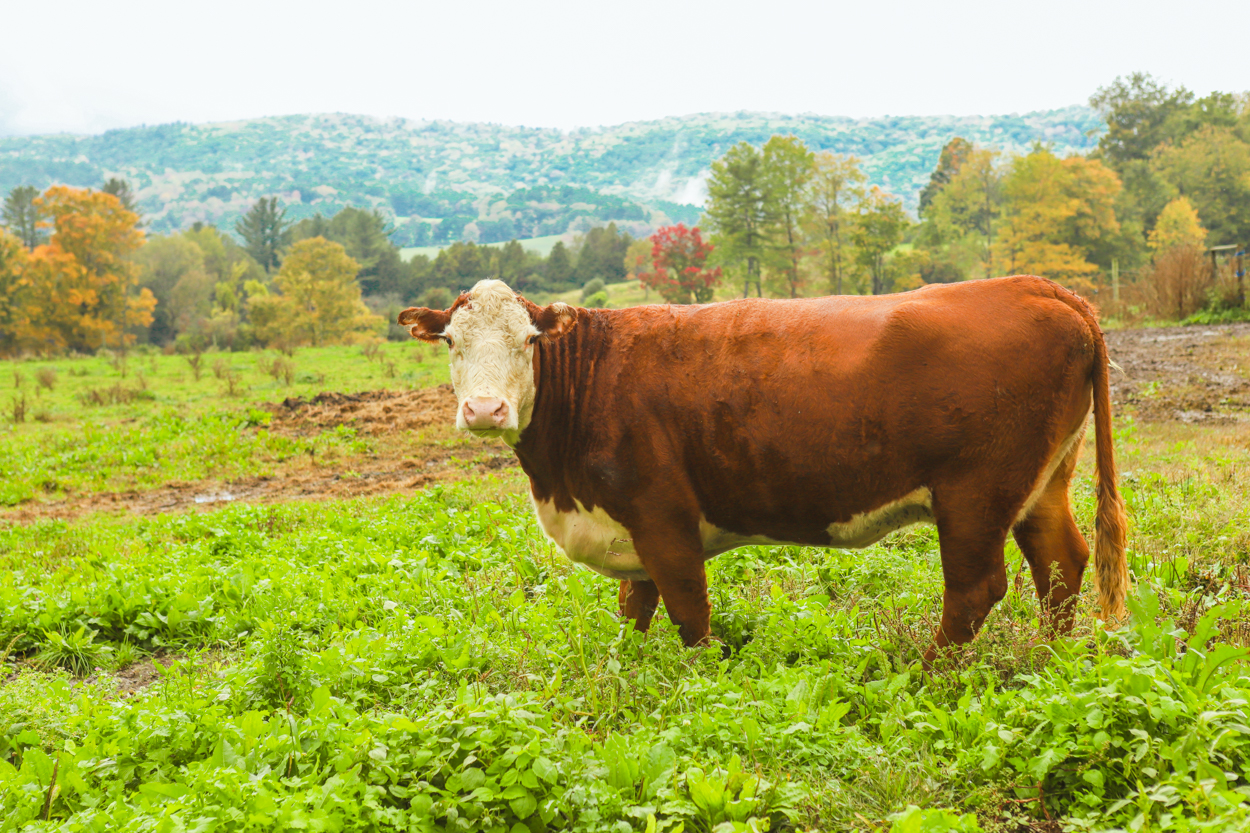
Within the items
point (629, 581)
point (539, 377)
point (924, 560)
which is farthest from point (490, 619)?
point (924, 560)

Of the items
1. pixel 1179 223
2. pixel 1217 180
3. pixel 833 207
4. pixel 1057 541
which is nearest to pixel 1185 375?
pixel 1057 541

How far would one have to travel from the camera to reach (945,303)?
4219 millimetres

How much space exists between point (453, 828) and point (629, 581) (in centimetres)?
234

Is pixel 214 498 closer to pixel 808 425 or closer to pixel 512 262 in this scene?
pixel 808 425

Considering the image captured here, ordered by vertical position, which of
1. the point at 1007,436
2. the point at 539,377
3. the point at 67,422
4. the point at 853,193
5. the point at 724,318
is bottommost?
the point at 67,422

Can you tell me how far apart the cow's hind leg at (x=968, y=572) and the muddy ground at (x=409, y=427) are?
7947 mm

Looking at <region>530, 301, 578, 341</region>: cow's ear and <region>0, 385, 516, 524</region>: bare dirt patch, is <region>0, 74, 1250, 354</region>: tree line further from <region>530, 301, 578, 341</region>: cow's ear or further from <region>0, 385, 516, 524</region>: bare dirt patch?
<region>530, 301, 578, 341</region>: cow's ear

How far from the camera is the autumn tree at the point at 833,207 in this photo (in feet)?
177

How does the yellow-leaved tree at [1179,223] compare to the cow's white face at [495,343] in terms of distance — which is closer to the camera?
the cow's white face at [495,343]

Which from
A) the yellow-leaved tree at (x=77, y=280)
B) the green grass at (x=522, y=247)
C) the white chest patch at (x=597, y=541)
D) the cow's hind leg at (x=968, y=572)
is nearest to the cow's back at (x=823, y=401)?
the white chest patch at (x=597, y=541)

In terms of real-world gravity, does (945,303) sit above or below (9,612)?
above

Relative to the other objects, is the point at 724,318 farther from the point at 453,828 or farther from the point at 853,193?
the point at 853,193

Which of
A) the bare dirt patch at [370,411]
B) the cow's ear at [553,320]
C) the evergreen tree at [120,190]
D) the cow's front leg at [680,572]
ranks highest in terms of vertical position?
the evergreen tree at [120,190]

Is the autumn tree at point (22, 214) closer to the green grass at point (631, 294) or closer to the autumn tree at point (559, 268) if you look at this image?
the autumn tree at point (559, 268)
